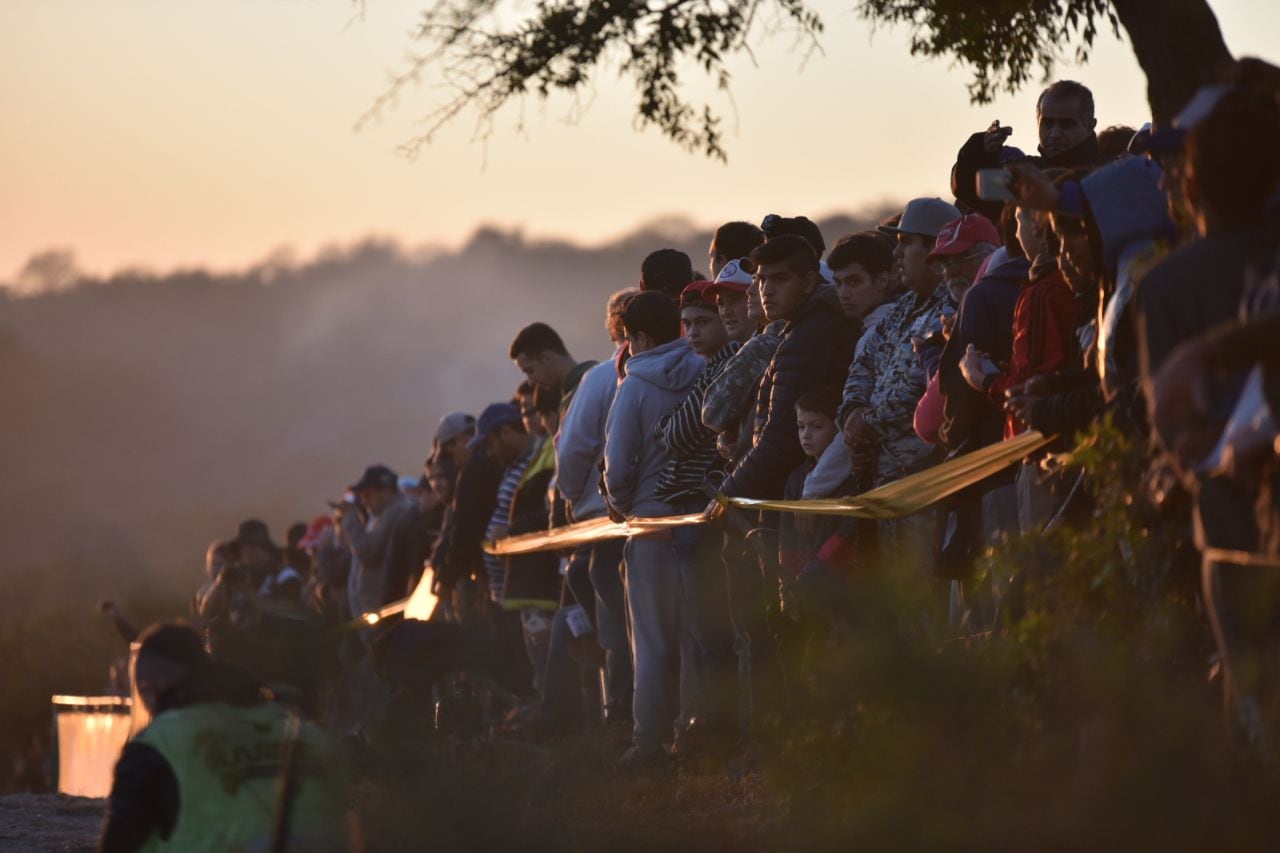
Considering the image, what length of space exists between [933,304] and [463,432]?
8424mm

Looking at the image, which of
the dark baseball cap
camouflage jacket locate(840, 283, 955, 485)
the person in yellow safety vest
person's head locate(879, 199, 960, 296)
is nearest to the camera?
the person in yellow safety vest

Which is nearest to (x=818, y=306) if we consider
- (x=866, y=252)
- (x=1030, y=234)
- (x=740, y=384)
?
(x=866, y=252)

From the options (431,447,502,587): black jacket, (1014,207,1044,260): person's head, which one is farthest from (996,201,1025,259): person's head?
(431,447,502,587): black jacket

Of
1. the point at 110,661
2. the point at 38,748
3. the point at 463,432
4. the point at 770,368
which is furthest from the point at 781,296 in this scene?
the point at 110,661

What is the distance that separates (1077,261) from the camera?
284 inches

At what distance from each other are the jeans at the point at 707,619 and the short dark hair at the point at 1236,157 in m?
5.66

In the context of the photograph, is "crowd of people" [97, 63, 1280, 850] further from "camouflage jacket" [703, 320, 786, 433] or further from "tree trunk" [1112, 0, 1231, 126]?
"tree trunk" [1112, 0, 1231, 126]

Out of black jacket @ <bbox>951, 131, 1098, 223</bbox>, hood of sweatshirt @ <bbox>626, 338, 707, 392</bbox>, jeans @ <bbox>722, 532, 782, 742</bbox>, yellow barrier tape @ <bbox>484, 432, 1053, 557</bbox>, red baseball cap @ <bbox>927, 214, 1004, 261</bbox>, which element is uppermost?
black jacket @ <bbox>951, 131, 1098, 223</bbox>

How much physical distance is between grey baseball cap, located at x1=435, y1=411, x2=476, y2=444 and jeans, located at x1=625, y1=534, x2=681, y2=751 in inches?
235

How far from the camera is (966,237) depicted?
921 centimetres

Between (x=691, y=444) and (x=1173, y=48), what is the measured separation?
3154 millimetres

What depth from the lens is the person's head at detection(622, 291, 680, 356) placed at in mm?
11930

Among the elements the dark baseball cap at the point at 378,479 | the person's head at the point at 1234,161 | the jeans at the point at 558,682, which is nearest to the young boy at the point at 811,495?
the jeans at the point at 558,682

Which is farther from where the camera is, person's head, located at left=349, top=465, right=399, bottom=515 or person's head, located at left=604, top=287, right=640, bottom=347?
person's head, located at left=349, top=465, right=399, bottom=515
